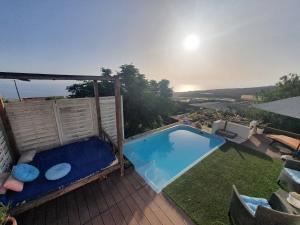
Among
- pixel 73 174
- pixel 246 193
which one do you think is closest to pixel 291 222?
pixel 246 193

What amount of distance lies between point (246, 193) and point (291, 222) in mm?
1640

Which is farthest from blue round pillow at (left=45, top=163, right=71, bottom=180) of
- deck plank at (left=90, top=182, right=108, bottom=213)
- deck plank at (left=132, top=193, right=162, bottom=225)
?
deck plank at (left=132, top=193, right=162, bottom=225)

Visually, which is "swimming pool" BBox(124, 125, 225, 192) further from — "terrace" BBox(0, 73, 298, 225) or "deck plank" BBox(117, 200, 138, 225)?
"deck plank" BBox(117, 200, 138, 225)

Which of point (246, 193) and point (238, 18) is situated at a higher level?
point (238, 18)

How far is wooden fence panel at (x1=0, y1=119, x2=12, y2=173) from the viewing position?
329 centimetres

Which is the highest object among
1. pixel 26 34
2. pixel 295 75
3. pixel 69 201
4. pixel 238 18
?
pixel 238 18

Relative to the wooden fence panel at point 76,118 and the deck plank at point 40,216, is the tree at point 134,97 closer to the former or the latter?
the wooden fence panel at point 76,118

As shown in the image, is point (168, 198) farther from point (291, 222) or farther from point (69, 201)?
point (69, 201)

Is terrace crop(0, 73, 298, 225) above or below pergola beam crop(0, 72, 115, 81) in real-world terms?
below

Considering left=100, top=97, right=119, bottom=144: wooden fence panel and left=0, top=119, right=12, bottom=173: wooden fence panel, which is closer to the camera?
left=0, top=119, right=12, bottom=173: wooden fence panel

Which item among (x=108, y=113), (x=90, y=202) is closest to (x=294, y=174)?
(x=90, y=202)

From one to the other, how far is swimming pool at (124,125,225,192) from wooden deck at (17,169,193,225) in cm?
55

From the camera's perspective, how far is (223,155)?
5539mm

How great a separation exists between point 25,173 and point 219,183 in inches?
208
